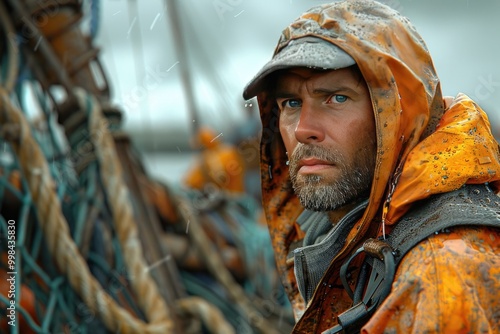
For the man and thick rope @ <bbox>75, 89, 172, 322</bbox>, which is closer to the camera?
the man

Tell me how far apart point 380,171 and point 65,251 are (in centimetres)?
188

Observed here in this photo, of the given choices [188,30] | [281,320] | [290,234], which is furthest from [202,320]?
[188,30]

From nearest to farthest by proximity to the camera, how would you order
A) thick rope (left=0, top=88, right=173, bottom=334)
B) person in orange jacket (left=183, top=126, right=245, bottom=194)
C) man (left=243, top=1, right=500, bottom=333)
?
man (left=243, top=1, right=500, bottom=333)
thick rope (left=0, top=88, right=173, bottom=334)
person in orange jacket (left=183, top=126, right=245, bottom=194)

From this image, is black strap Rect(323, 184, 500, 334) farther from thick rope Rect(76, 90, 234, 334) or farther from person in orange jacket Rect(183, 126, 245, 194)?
person in orange jacket Rect(183, 126, 245, 194)

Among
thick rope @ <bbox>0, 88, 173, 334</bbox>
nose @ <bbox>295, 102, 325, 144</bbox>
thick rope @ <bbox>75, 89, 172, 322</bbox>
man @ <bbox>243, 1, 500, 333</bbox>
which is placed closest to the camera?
man @ <bbox>243, 1, 500, 333</bbox>

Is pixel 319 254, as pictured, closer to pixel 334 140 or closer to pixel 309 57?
pixel 334 140

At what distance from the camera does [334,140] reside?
188 cm

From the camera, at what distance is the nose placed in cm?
189

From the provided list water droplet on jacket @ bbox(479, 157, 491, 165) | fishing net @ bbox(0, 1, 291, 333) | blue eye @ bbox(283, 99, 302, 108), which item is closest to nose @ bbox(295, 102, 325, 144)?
blue eye @ bbox(283, 99, 302, 108)

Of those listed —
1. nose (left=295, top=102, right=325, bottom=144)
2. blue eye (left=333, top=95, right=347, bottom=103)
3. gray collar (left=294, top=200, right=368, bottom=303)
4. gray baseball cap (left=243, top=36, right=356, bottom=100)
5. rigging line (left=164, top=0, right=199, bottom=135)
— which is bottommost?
rigging line (left=164, top=0, right=199, bottom=135)

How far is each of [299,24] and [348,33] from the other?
176mm

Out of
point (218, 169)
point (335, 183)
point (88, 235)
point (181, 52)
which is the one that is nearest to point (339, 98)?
point (335, 183)

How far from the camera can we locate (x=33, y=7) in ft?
12.8

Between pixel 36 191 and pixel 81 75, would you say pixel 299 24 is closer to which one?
pixel 36 191
